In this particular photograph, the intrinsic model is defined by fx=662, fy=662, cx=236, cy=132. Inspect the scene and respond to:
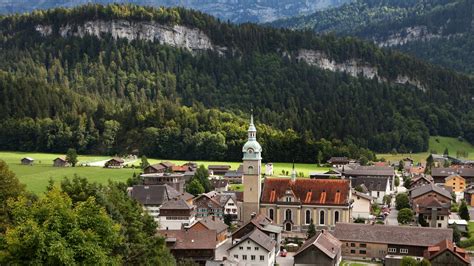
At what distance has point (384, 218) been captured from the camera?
77625 mm

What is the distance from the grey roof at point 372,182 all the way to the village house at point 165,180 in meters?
24.4

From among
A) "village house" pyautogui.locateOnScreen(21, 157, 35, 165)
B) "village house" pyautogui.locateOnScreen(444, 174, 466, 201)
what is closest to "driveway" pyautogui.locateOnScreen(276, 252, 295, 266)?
"village house" pyautogui.locateOnScreen(444, 174, 466, 201)

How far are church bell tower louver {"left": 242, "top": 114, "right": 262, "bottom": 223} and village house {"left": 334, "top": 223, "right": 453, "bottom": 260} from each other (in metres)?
11.8

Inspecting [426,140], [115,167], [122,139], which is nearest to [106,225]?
[115,167]

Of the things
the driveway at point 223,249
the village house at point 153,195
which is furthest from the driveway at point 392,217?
the village house at point 153,195

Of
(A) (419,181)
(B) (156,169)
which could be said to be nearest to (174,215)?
(B) (156,169)

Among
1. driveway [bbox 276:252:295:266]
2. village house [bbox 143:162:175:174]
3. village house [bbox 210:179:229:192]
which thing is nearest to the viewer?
driveway [bbox 276:252:295:266]

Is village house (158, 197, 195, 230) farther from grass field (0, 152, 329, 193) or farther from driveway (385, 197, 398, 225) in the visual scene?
driveway (385, 197, 398, 225)

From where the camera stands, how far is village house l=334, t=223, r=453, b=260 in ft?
198

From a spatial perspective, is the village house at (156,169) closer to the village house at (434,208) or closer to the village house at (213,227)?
the village house at (213,227)

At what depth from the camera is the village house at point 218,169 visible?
357 feet

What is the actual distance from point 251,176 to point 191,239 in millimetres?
14708

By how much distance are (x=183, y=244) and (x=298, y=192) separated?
59.4ft

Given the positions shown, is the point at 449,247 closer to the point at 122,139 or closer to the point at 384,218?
the point at 384,218
